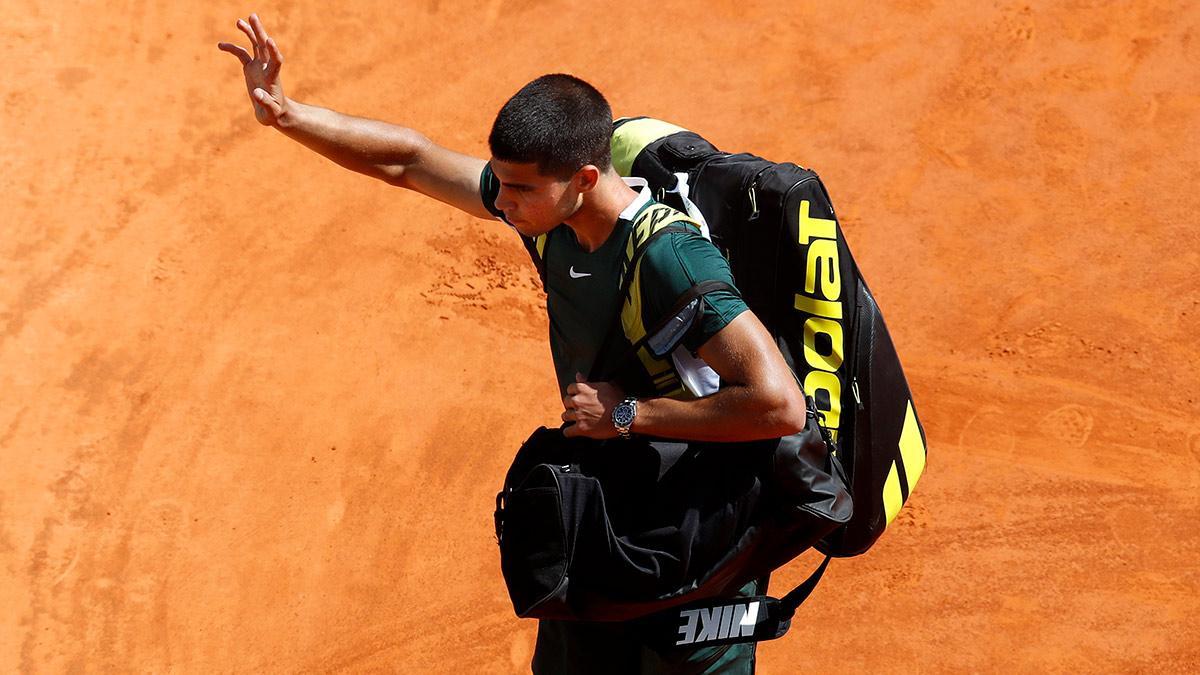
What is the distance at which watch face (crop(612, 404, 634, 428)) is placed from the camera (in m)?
3.20

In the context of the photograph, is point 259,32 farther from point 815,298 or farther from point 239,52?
point 815,298

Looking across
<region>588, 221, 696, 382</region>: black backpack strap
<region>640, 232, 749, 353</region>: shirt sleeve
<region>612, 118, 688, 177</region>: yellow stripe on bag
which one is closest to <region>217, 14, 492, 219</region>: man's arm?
<region>612, 118, 688, 177</region>: yellow stripe on bag

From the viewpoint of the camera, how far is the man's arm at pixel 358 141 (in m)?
3.71

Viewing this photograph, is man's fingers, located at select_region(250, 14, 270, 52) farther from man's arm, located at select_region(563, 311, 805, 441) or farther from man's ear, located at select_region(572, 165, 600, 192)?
man's arm, located at select_region(563, 311, 805, 441)

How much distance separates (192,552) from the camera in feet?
19.2

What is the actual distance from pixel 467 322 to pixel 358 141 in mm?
3063

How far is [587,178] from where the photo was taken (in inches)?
128

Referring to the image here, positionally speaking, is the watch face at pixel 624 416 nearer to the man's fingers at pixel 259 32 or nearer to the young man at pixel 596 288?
the young man at pixel 596 288

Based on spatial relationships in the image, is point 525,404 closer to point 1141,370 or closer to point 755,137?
point 755,137

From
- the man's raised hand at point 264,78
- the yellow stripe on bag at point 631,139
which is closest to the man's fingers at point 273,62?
the man's raised hand at point 264,78

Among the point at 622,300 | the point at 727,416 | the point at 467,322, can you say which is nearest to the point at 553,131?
the point at 622,300

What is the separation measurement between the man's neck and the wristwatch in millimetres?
462

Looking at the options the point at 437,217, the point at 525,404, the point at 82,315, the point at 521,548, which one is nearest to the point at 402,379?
the point at 525,404

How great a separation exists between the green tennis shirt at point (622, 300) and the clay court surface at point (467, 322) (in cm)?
248
